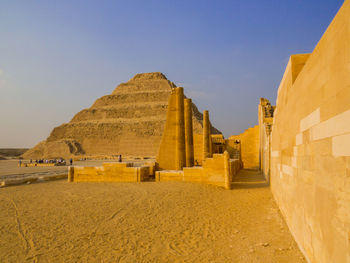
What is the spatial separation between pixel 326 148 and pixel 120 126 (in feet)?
239

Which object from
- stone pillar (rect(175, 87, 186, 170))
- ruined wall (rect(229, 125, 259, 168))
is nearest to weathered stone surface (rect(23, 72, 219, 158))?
ruined wall (rect(229, 125, 259, 168))

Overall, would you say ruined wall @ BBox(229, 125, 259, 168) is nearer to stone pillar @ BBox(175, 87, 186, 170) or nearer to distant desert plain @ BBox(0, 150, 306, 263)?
stone pillar @ BBox(175, 87, 186, 170)

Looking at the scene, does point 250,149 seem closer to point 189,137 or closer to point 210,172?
point 189,137

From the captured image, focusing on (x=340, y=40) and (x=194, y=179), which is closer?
(x=340, y=40)

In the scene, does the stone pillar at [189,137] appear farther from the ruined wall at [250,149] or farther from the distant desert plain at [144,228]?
the ruined wall at [250,149]

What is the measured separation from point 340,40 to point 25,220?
5731mm

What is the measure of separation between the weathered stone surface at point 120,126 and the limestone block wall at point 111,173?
4724 centimetres

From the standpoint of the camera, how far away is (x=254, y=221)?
5.07m

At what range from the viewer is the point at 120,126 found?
239 feet

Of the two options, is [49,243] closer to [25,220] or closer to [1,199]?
[25,220]

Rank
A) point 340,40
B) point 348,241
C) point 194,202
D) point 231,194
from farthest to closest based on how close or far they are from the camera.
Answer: point 231,194, point 194,202, point 340,40, point 348,241

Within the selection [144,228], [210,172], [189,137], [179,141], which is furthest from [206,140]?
[144,228]

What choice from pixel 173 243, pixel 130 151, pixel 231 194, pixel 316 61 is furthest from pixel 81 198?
pixel 130 151

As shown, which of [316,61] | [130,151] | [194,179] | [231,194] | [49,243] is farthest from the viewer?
[130,151]
